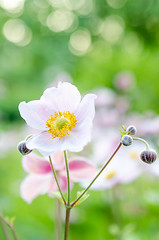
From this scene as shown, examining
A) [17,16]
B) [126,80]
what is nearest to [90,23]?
[17,16]

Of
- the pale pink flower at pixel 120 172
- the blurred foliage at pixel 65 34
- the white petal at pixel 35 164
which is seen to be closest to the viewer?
the white petal at pixel 35 164

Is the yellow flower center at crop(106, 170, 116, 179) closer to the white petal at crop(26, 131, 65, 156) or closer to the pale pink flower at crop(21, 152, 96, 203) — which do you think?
the pale pink flower at crop(21, 152, 96, 203)

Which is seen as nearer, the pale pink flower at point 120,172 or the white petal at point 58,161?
the white petal at point 58,161

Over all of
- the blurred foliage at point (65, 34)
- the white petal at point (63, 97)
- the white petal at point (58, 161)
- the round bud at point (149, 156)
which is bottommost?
the blurred foliage at point (65, 34)

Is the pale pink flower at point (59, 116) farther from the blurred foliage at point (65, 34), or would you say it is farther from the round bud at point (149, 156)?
the blurred foliage at point (65, 34)

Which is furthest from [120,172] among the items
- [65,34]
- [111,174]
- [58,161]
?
[65,34]

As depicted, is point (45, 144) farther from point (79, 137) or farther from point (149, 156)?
point (149, 156)

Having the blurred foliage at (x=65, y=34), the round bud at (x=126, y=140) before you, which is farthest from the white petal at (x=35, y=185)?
the blurred foliage at (x=65, y=34)
